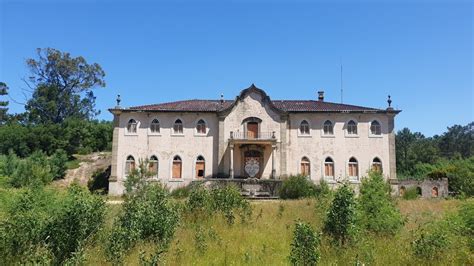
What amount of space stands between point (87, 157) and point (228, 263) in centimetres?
3624

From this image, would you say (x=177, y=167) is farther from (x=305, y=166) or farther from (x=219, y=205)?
(x=219, y=205)

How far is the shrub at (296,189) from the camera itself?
87.4ft

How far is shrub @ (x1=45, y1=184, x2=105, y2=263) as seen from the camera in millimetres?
7426

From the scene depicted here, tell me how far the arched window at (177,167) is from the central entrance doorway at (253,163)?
17.6 feet

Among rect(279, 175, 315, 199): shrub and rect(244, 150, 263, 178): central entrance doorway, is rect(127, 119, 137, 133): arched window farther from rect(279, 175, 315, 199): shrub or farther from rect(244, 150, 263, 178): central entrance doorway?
rect(279, 175, 315, 199): shrub

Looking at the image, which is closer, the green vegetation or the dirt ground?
the dirt ground

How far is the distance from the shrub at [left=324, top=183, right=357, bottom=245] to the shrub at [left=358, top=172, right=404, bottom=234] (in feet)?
4.26

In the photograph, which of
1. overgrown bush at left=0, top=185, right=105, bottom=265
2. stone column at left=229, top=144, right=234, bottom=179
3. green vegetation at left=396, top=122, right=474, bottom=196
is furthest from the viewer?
green vegetation at left=396, top=122, right=474, bottom=196

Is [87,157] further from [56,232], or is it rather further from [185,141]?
[56,232]

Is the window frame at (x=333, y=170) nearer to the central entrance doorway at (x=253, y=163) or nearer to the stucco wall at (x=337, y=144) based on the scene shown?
the stucco wall at (x=337, y=144)

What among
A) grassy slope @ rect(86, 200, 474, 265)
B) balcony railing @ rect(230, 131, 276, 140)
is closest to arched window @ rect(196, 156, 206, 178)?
balcony railing @ rect(230, 131, 276, 140)

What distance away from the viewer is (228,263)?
8008 millimetres

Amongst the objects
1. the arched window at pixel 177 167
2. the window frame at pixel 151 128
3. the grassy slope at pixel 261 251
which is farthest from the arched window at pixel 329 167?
the grassy slope at pixel 261 251

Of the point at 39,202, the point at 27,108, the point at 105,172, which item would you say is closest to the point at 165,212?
the point at 39,202
